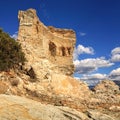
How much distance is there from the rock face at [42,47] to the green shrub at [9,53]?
1606 mm

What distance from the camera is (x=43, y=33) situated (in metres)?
38.9

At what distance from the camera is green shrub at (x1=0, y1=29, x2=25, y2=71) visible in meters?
29.1

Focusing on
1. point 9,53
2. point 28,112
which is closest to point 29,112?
point 28,112

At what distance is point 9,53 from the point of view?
3030 cm

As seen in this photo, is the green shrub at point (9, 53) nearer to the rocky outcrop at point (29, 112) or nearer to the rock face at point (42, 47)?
the rock face at point (42, 47)

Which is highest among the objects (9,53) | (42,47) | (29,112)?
(42,47)

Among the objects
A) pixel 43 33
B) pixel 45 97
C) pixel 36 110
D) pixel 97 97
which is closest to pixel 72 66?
pixel 43 33

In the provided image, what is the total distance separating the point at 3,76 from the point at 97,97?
10.3 meters

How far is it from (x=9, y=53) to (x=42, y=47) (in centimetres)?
737

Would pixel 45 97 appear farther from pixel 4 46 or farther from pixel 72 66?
pixel 72 66

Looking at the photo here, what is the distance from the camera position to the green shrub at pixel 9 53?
29.1m

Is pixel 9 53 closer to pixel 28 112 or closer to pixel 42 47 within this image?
pixel 42 47

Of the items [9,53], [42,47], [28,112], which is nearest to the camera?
[28,112]

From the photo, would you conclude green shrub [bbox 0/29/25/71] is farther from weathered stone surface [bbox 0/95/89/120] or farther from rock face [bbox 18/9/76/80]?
weathered stone surface [bbox 0/95/89/120]
